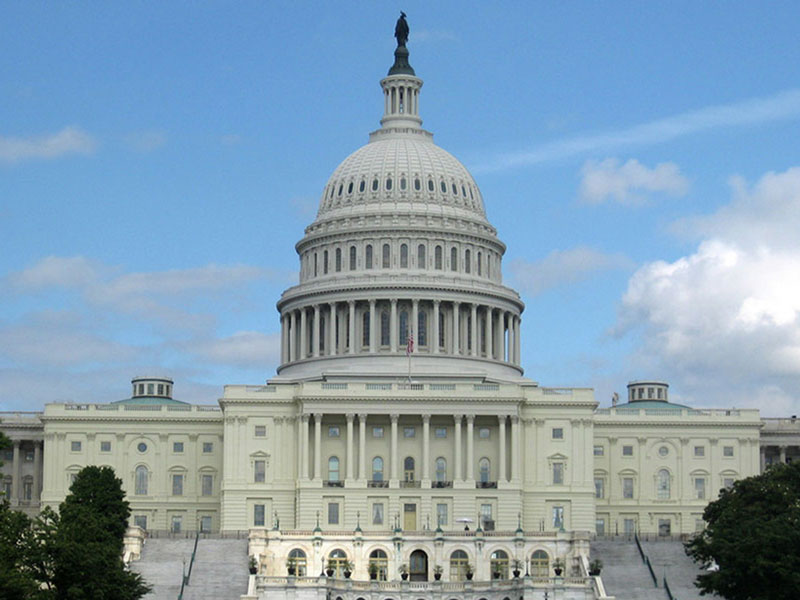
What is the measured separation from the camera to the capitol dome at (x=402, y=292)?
192 meters

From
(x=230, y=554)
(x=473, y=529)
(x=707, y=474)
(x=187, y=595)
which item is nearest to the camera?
(x=187, y=595)

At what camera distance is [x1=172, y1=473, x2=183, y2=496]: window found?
186125mm

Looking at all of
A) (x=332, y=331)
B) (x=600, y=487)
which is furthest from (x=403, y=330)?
(x=600, y=487)

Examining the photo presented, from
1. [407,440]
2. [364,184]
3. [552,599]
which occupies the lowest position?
[552,599]

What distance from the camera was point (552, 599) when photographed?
143500 mm

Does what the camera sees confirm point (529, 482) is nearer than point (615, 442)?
Yes

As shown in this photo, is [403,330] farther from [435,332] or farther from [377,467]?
[377,467]

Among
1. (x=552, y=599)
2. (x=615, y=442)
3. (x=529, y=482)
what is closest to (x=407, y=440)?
(x=529, y=482)

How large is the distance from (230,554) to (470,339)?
49.5m

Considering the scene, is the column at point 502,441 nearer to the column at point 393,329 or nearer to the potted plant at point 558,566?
the column at point 393,329

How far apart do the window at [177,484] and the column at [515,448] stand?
99.2 feet

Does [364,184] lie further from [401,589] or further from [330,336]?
[401,589]

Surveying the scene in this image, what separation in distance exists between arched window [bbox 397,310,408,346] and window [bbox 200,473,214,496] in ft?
67.8

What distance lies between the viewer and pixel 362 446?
573 feet
